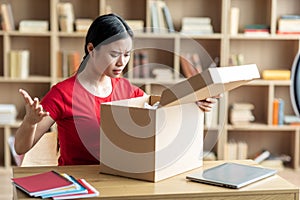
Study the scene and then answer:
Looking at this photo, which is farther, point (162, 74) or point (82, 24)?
point (162, 74)

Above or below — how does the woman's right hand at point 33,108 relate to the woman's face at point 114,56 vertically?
below

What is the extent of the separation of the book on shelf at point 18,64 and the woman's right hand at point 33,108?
2805 millimetres

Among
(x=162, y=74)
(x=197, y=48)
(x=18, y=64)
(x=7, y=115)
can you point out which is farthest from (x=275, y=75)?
(x=7, y=115)

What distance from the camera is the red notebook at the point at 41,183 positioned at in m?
1.75

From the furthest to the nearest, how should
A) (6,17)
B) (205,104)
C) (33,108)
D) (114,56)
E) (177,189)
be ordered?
(6,17) < (114,56) < (205,104) < (33,108) < (177,189)

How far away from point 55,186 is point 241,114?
3.30 meters

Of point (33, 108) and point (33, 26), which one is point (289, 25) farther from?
point (33, 108)

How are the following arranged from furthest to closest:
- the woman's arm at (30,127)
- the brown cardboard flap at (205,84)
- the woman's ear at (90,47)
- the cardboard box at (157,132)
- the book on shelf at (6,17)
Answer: the book on shelf at (6,17)
the woman's ear at (90,47)
the woman's arm at (30,127)
the cardboard box at (157,132)
the brown cardboard flap at (205,84)

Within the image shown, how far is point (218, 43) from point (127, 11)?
802mm

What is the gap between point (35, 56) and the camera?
493 cm

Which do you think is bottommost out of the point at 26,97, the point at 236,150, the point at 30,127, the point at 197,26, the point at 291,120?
the point at 236,150

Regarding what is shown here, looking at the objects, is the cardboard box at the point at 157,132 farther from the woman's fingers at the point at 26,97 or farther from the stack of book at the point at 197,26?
the stack of book at the point at 197,26

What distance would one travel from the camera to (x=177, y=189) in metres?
1.81

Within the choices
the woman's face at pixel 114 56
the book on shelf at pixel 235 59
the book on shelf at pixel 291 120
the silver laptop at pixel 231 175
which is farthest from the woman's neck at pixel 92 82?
the book on shelf at pixel 291 120
